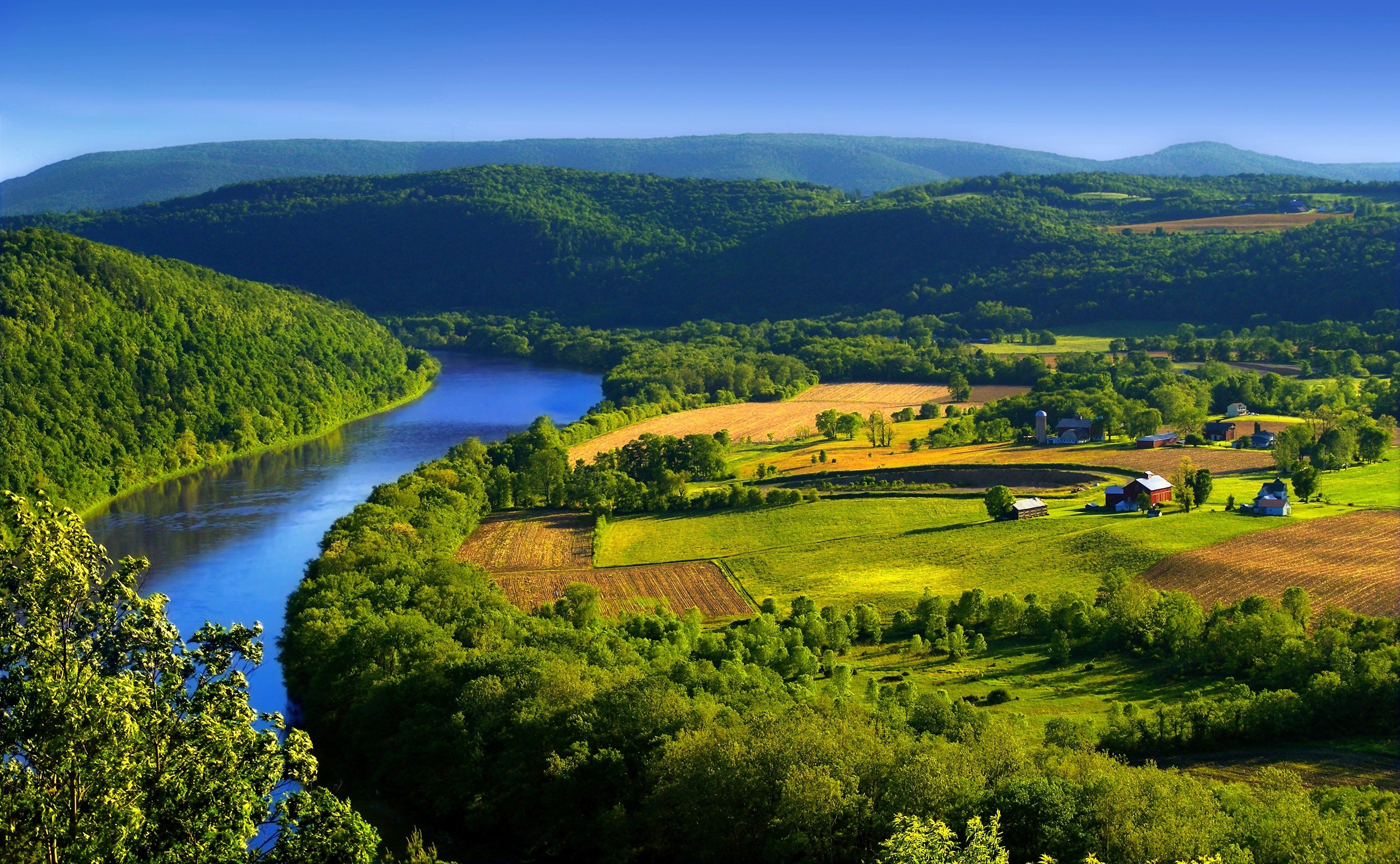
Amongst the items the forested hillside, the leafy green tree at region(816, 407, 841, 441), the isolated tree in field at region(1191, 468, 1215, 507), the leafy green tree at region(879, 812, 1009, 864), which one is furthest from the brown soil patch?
the forested hillside

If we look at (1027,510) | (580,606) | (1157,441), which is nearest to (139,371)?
(580,606)

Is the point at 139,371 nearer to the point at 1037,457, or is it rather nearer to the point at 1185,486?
the point at 1037,457

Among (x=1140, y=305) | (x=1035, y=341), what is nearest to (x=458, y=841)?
(x=1035, y=341)

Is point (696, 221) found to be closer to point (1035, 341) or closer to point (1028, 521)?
point (1035, 341)

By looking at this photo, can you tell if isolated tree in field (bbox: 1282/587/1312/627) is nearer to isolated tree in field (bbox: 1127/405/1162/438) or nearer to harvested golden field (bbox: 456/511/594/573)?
harvested golden field (bbox: 456/511/594/573)

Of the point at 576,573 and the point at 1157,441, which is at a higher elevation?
the point at 1157,441
